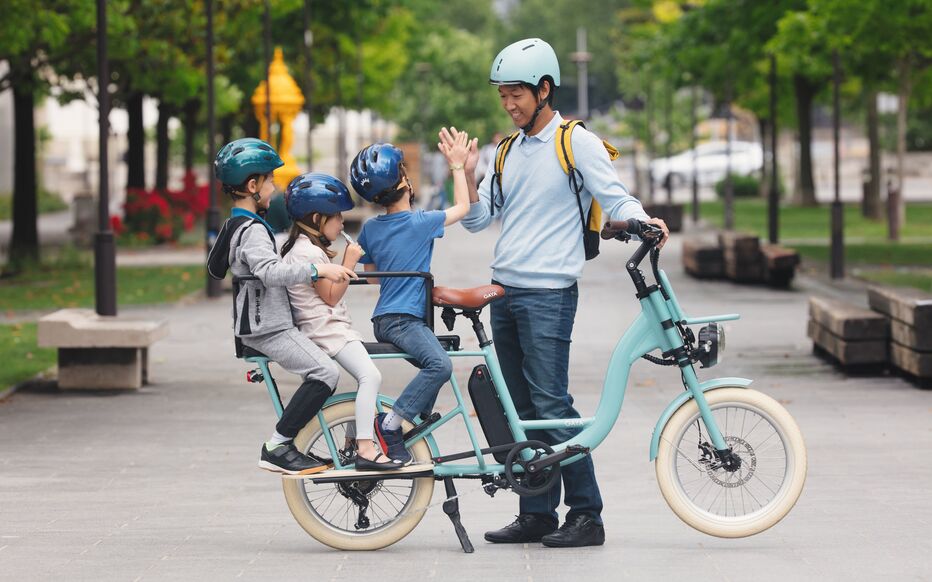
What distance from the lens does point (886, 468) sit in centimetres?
916

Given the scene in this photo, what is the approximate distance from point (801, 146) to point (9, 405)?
40.3 m

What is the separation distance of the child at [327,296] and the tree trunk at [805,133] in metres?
43.9

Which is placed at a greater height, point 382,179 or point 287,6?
point 287,6

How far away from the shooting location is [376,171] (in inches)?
263

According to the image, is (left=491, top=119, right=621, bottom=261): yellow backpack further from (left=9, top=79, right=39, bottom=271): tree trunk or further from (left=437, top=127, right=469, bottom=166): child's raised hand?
(left=9, top=79, right=39, bottom=271): tree trunk

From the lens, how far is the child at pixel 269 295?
6699 millimetres

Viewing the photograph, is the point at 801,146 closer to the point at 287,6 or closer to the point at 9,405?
the point at 287,6

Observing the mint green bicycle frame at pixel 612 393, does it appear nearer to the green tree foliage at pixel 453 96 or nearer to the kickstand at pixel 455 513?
the kickstand at pixel 455 513

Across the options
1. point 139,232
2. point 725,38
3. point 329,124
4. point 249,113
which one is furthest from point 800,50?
point 329,124

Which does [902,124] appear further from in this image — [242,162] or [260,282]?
[260,282]

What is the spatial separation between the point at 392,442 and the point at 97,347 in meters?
6.48

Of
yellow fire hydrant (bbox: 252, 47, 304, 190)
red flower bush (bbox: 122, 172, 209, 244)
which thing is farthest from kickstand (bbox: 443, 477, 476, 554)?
red flower bush (bbox: 122, 172, 209, 244)

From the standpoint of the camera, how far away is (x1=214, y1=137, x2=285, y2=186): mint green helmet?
22.6 ft

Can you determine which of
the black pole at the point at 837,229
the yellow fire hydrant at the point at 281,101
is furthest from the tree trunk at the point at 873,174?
the black pole at the point at 837,229
